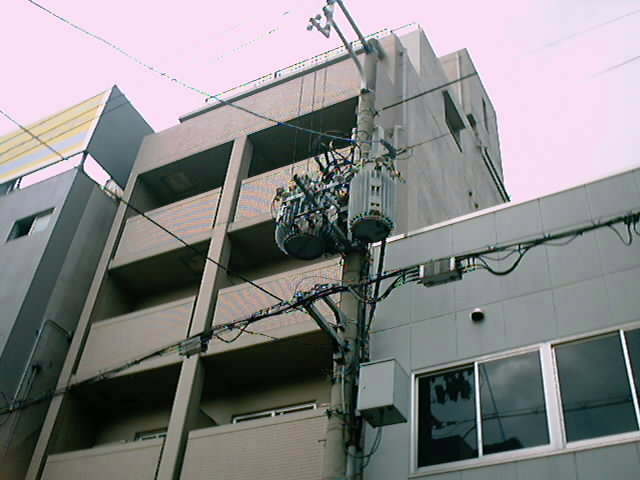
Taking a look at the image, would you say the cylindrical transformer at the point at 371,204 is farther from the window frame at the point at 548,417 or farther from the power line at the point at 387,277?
the window frame at the point at 548,417

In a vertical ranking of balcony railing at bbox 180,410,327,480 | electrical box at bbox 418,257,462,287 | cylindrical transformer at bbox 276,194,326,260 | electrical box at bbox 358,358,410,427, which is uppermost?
cylindrical transformer at bbox 276,194,326,260

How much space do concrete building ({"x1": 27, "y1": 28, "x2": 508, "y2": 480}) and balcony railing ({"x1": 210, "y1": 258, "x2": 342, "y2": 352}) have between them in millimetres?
32

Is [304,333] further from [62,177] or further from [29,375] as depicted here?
[62,177]

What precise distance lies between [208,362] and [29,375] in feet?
14.3

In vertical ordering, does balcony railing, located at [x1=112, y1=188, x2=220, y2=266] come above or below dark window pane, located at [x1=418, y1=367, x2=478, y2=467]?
above

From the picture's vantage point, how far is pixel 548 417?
931 centimetres

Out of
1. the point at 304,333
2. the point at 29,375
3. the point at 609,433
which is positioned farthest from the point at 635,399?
the point at 29,375

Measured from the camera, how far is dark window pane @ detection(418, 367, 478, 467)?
9805 mm

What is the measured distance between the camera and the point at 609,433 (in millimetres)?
8742

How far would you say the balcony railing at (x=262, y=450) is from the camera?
39.8ft

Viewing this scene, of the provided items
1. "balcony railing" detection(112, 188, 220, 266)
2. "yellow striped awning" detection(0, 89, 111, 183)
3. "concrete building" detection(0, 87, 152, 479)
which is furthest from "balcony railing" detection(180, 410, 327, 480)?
"yellow striped awning" detection(0, 89, 111, 183)

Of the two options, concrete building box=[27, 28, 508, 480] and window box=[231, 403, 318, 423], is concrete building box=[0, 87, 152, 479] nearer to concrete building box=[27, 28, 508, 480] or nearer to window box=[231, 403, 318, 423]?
concrete building box=[27, 28, 508, 480]

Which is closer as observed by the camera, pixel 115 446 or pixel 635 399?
pixel 635 399

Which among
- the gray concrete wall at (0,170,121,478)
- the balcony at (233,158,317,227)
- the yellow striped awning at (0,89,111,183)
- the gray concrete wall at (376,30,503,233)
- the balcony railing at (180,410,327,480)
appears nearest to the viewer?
the balcony railing at (180,410,327,480)
